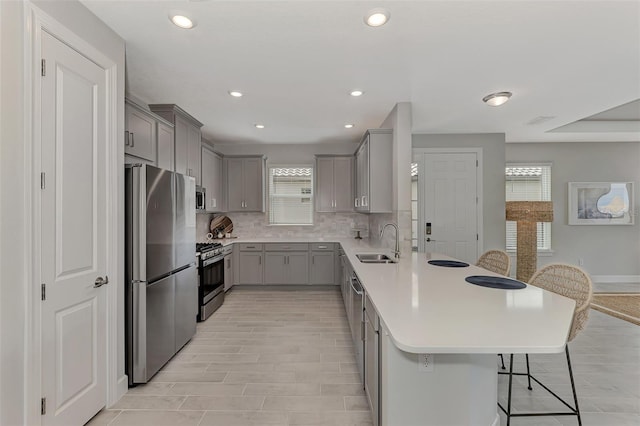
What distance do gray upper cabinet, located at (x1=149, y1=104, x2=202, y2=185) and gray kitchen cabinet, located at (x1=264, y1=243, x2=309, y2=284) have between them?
1736 mm

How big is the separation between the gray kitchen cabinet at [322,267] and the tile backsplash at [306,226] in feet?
2.15

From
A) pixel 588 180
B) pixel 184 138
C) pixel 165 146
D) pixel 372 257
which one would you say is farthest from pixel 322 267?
pixel 588 180

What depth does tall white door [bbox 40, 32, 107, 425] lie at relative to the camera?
5.25 ft

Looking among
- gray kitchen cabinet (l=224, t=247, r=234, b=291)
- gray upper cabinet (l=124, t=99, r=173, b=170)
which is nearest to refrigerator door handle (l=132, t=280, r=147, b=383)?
gray upper cabinet (l=124, t=99, r=173, b=170)

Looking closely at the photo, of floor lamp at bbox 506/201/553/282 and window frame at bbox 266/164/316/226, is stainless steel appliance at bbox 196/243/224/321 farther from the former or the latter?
floor lamp at bbox 506/201/553/282

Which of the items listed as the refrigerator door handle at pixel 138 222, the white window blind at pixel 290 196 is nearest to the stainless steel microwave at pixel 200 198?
the white window blind at pixel 290 196

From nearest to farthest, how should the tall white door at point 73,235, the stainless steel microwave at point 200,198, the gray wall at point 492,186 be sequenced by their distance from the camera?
→ the tall white door at point 73,235 < the stainless steel microwave at point 200,198 < the gray wall at point 492,186

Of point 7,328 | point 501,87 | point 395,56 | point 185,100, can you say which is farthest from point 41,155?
point 501,87

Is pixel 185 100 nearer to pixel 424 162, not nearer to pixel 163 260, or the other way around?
pixel 163 260

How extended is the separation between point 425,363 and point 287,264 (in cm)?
381

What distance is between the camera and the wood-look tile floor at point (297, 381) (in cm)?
195

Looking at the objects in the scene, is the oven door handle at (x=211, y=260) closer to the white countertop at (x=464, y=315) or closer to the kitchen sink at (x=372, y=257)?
the kitchen sink at (x=372, y=257)

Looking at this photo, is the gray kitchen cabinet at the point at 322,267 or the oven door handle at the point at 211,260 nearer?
the oven door handle at the point at 211,260

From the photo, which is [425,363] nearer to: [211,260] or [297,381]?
[297,381]
